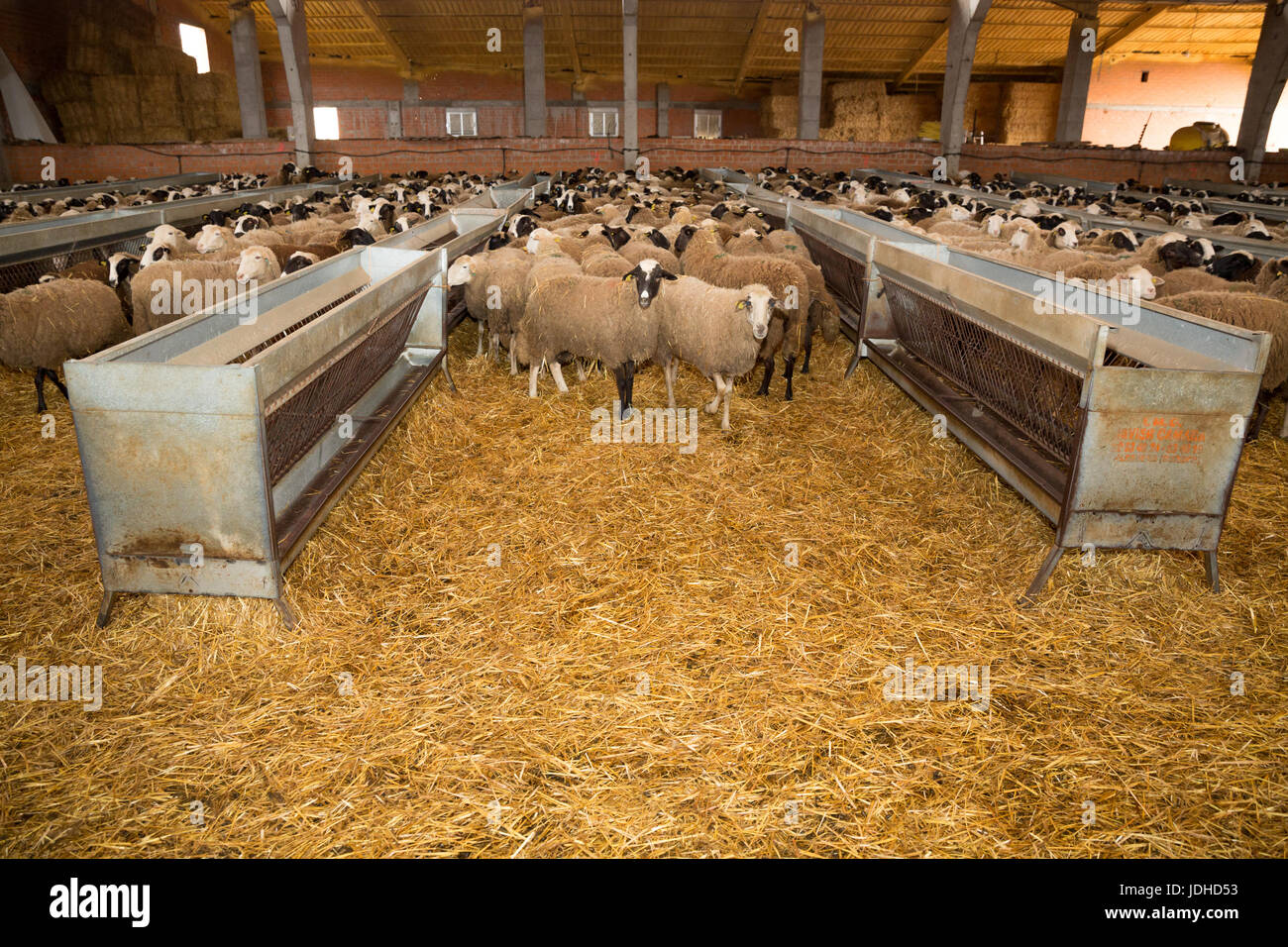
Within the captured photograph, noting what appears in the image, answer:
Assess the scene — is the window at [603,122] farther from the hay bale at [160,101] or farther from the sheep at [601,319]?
the sheep at [601,319]

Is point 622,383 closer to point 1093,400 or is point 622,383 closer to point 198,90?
point 1093,400

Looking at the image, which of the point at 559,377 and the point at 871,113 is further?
the point at 871,113

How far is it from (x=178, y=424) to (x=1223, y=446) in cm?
461

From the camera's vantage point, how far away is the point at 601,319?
6242 millimetres

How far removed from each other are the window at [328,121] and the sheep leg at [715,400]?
3400 cm

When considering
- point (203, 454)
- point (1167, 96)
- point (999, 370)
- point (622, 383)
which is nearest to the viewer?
point (203, 454)

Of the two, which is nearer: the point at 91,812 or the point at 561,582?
the point at 91,812

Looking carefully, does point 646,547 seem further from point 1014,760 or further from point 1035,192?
point 1035,192

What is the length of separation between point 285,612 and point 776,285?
459cm

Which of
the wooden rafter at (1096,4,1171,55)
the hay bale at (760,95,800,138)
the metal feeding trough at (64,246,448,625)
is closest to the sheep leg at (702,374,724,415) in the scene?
the metal feeding trough at (64,246,448,625)

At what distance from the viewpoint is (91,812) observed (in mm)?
2738

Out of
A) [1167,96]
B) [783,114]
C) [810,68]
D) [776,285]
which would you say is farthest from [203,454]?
[1167,96]

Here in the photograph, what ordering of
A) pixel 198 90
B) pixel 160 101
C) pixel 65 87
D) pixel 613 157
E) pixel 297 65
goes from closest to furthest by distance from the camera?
1. pixel 297 65
2. pixel 613 157
3. pixel 65 87
4. pixel 160 101
5. pixel 198 90

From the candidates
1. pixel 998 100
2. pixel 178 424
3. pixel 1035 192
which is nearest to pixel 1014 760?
pixel 178 424
